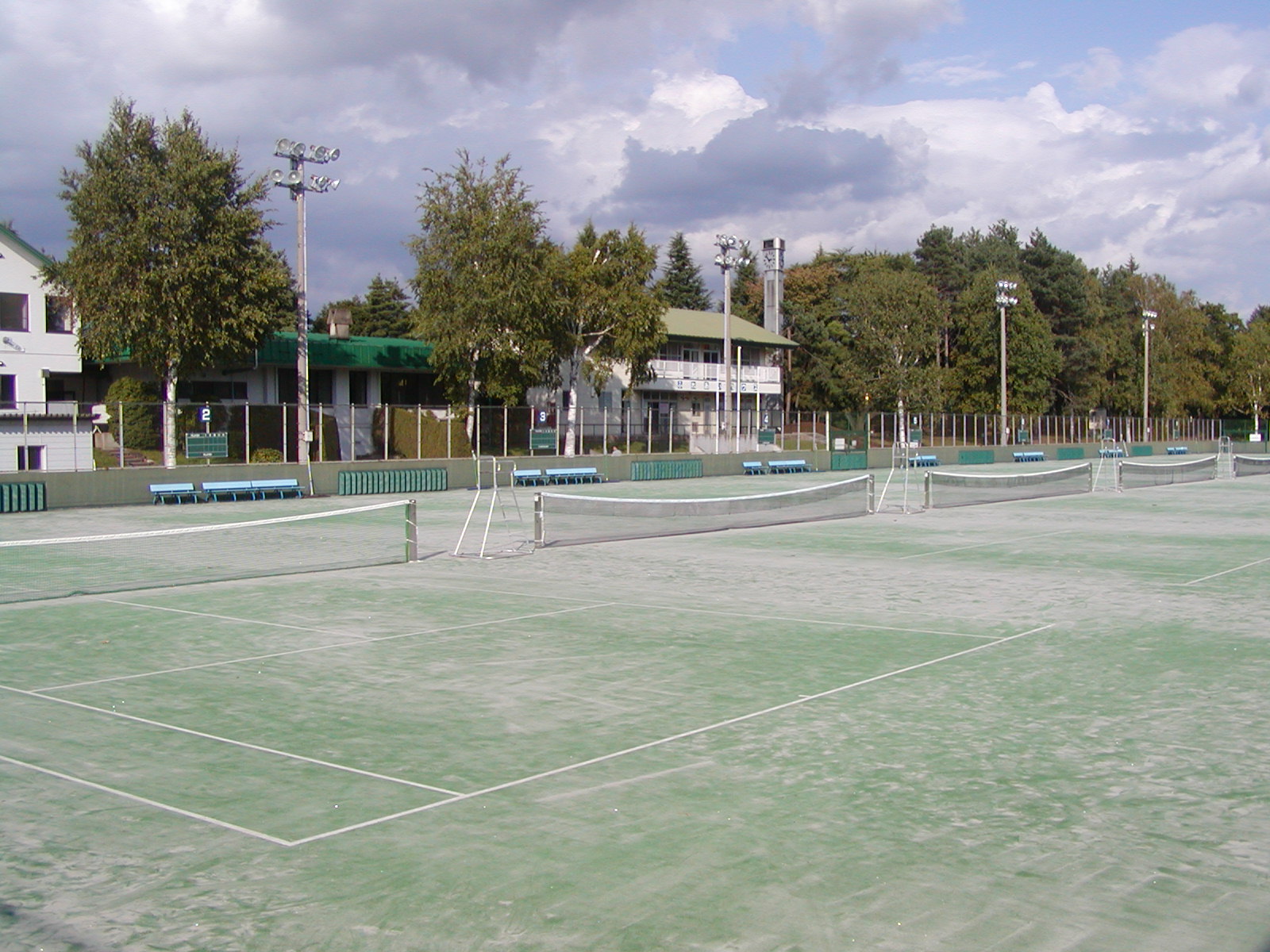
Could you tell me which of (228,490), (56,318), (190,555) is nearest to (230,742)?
(190,555)

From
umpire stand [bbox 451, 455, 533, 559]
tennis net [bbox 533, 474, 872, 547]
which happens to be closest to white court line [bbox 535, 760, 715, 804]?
umpire stand [bbox 451, 455, 533, 559]

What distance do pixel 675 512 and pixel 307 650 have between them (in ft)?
43.7

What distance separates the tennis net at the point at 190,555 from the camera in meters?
16.0

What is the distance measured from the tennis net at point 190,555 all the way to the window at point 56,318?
3197 cm

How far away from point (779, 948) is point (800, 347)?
97.3 m

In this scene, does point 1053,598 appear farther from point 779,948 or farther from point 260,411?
point 260,411

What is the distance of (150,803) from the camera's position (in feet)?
22.0

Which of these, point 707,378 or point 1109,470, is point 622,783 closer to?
point 1109,470

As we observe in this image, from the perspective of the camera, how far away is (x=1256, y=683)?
9.93 meters

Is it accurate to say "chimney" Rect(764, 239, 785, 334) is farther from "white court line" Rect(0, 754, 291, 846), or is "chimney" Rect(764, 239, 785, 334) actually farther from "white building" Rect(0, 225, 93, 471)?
"white court line" Rect(0, 754, 291, 846)

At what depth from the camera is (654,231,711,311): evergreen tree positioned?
11438 cm

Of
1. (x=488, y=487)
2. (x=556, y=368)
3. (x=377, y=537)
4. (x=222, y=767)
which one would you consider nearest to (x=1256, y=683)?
(x=222, y=767)

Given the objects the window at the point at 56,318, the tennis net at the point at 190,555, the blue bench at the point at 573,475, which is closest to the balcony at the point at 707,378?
the blue bench at the point at 573,475

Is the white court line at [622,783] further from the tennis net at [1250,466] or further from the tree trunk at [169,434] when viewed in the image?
the tennis net at [1250,466]
